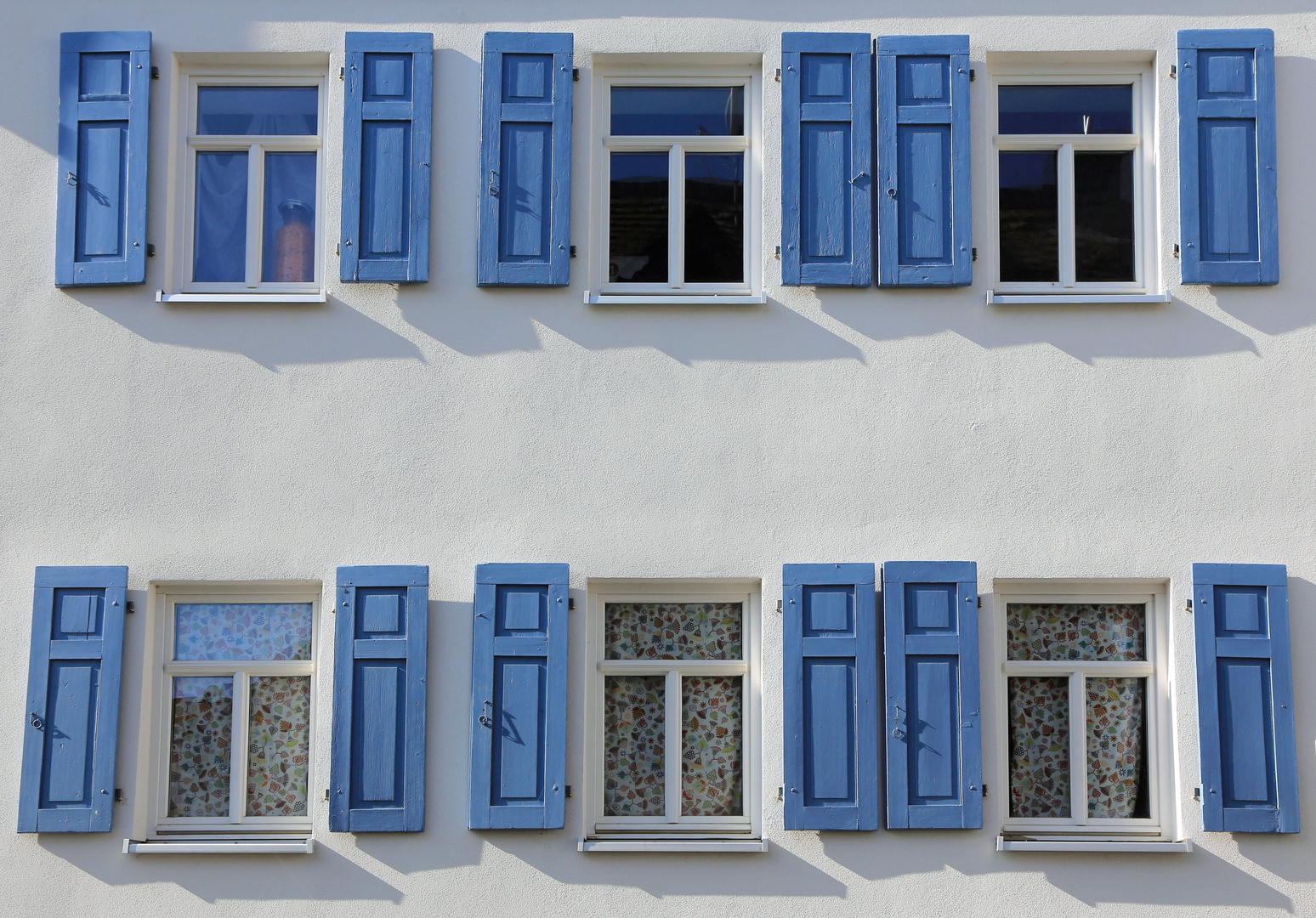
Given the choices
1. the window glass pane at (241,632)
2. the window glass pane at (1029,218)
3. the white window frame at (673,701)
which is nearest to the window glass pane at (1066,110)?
the window glass pane at (1029,218)

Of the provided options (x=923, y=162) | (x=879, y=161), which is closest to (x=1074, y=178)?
(x=923, y=162)

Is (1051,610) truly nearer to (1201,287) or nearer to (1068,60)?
(1201,287)

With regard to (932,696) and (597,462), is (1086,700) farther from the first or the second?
(597,462)

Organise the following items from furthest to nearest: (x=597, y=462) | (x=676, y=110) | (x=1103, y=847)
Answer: (x=676, y=110)
(x=597, y=462)
(x=1103, y=847)

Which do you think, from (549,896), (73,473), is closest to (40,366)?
(73,473)

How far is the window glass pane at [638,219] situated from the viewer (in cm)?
638

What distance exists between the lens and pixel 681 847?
19.0 ft

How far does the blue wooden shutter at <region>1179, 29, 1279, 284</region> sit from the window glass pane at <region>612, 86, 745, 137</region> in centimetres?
213

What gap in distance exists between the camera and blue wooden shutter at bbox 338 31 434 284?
6.09 meters

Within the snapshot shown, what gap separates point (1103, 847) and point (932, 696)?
979 millimetres

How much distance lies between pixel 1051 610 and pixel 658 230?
8.52 feet

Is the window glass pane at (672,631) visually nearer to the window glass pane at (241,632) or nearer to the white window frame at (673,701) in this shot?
the white window frame at (673,701)

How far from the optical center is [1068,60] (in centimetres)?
634

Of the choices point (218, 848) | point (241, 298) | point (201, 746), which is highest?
point (241, 298)
